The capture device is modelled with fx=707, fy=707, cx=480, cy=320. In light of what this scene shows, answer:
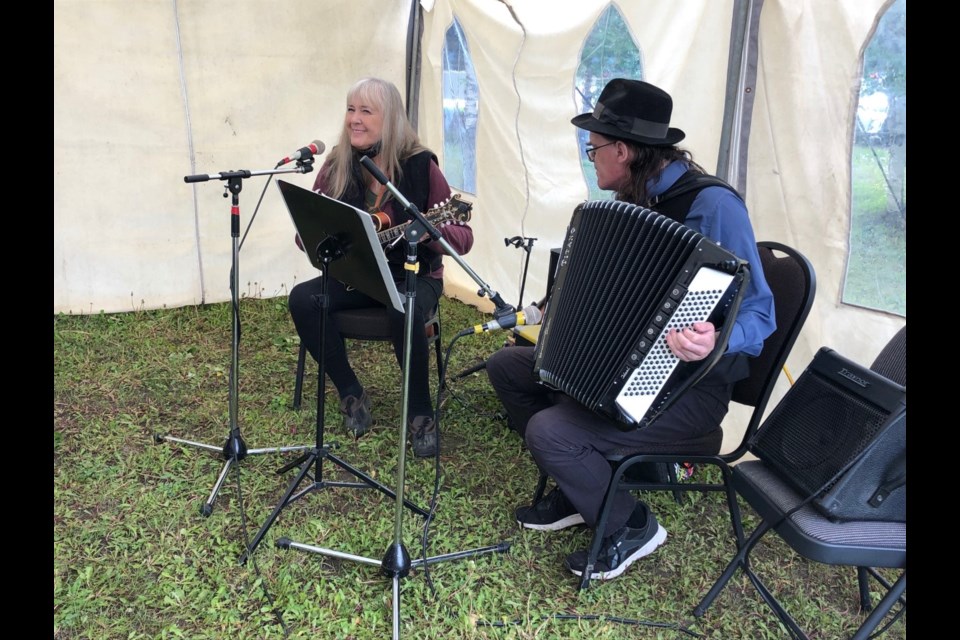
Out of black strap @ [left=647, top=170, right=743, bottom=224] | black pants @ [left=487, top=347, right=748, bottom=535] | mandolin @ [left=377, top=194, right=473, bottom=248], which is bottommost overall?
black pants @ [left=487, top=347, right=748, bottom=535]

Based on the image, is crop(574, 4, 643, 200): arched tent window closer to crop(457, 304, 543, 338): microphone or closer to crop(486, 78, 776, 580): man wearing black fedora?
crop(486, 78, 776, 580): man wearing black fedora

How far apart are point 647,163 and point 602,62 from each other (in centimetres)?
165

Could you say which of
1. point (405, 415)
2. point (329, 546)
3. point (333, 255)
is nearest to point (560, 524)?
point (329, 546)

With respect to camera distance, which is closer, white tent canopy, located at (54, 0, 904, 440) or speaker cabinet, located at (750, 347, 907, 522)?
speaker cabinet, located at (750, 347, 907, 522)

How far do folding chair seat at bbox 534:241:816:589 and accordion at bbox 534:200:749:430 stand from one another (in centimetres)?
23

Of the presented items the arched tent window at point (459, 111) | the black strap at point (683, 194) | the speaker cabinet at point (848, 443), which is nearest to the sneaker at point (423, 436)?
the black strap at point (683, 194)

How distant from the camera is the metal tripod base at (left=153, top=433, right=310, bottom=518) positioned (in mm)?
2777

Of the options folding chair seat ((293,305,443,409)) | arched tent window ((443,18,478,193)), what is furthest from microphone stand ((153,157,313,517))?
arched tent window ((443,18,478,193))

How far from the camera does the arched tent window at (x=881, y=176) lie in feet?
7.98

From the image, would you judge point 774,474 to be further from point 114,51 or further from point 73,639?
point 114,51

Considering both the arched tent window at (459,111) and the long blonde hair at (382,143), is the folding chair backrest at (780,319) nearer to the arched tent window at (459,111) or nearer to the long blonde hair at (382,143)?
the long blonde hair at (382,143)

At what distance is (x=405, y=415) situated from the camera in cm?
203

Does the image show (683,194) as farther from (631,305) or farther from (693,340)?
(693,340)

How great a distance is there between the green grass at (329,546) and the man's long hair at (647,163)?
1.28 metres
